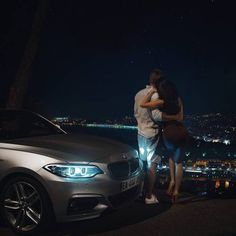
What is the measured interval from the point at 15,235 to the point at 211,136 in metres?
64.8

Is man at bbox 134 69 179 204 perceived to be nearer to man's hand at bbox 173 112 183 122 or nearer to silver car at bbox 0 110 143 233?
man's hand at bbox 173 112 183 122

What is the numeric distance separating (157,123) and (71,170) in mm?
1933

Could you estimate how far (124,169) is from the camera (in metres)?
5.30

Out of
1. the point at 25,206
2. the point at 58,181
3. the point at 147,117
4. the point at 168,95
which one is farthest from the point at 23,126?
the point at 168,95

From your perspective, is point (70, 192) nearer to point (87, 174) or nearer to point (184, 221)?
point (87, 174)

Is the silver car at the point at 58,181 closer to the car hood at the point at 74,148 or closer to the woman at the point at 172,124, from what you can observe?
the car hood at the point at 74,148

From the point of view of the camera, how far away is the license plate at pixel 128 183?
16.8ft

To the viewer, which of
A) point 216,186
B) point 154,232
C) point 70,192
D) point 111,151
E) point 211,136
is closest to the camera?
point 70,192

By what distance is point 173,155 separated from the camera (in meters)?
6.39

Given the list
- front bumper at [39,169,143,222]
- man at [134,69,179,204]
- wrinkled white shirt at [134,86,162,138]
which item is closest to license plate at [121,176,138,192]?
front bumper at [39,169,143,222]

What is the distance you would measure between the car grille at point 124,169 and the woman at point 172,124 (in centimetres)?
78

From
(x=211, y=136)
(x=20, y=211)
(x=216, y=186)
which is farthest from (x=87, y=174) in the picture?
(x=211, y=136)

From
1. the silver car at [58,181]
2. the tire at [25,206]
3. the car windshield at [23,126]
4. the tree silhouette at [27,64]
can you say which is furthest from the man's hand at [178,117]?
the tree silhouette at [27,64]

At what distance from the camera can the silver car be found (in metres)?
4.71
